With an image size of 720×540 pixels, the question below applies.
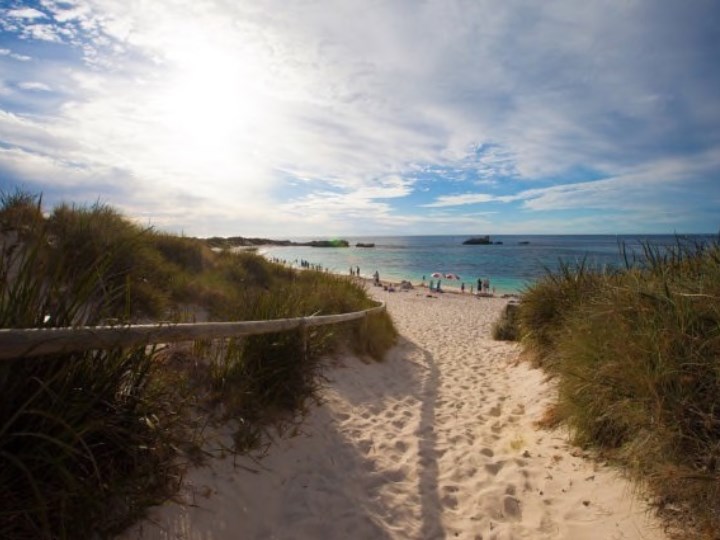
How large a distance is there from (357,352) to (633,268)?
4.48 metres

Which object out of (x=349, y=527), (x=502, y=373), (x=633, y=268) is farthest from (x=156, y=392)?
(x=502, y=373)

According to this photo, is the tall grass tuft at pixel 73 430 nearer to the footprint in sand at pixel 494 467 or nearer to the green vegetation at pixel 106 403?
the green vegetation at pixel 106 403

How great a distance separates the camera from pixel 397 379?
6.80 meters

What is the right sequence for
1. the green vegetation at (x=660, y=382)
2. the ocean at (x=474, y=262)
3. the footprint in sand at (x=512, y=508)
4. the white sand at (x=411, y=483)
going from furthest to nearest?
1. the ocean at (x=474, y=262)
2. the footprint in sand at (x=512, y=508)
3. the white sand at (x=411, y=483)
4. the green vegetation at (x=660, y=382)

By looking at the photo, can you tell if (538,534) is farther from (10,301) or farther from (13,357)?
(10,301)

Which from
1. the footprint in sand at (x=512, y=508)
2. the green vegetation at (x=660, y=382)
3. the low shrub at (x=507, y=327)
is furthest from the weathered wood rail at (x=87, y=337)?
the low shrub at (x=507, y=327)

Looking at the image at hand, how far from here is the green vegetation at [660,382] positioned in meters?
2.52

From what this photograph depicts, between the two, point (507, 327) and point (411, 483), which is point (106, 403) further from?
point (507, 327)

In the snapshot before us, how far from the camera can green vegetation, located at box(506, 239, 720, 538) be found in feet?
8.25

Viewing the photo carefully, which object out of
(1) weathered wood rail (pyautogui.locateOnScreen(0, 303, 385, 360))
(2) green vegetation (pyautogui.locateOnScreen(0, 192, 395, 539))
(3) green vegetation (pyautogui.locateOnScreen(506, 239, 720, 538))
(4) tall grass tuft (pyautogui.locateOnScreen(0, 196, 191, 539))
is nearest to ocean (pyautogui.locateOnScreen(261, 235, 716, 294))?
(3) green vegetation (pyautogui.locateOnScreen(506, 239, 720, 538))

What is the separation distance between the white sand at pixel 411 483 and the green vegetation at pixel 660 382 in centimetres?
27

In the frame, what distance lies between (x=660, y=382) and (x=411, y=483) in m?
2.16

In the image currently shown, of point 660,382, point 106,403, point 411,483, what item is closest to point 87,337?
point 106,403

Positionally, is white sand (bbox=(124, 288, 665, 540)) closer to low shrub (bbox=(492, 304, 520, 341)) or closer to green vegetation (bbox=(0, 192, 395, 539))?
green vegetation (bbox=(0, 192, 395, 539))
